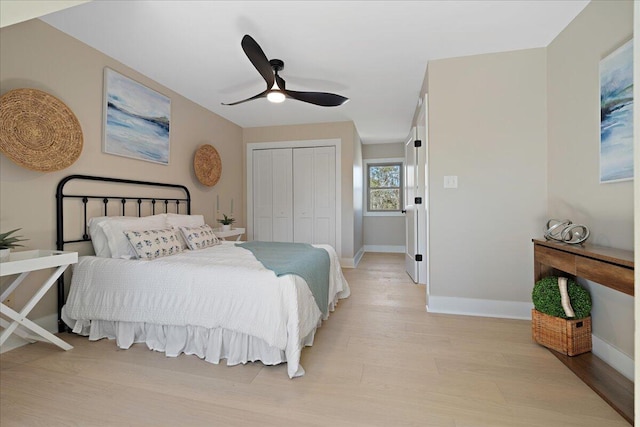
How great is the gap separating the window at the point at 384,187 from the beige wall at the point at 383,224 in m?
0.17

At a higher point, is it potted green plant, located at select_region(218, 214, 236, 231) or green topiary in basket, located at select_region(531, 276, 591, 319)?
potted green plant, located at select_region(218, 214, 236, 231)

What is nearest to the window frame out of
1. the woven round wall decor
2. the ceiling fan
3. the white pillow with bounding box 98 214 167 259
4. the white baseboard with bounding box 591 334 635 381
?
the ceiling fan

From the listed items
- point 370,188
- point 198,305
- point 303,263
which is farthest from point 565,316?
point 370,188

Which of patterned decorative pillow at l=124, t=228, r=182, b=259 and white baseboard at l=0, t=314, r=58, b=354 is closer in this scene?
white baseboard at l=0, t=314, r=58, b=354

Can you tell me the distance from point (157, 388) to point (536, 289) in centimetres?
256

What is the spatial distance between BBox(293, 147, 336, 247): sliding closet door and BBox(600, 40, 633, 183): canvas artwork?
327cm

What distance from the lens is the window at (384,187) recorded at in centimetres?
636

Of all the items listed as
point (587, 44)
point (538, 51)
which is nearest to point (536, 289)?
point (587, 44)

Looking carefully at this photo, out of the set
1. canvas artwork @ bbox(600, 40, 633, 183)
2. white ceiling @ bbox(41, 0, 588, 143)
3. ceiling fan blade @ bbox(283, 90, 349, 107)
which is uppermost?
white ceiling @ bbox(41, 0, 588, 143)

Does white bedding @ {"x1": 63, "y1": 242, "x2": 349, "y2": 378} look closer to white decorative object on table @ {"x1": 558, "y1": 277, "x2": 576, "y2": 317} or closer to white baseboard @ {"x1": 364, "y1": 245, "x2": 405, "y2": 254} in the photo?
white decorative object on table @ {"x1": 558, "y1": 277, "x2": 576, "y2": 317}

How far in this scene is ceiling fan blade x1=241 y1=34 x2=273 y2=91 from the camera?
1.96 metres

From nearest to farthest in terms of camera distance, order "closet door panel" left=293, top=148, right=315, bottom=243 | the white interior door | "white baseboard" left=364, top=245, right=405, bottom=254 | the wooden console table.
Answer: the wooden console table, the white interior door, "closet door panel" left=293, top=148, right=315, bottom=243, "white baseboard" left=364, top=245, right=405, bottom=254

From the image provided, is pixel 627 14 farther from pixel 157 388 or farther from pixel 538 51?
→ pixel 157 388

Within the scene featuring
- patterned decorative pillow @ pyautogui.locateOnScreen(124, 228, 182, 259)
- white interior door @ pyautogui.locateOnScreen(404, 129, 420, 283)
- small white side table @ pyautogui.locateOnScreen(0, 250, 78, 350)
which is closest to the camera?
small white side table @ pyautogui.locateOnScreen(0, 250, 78, 350)
